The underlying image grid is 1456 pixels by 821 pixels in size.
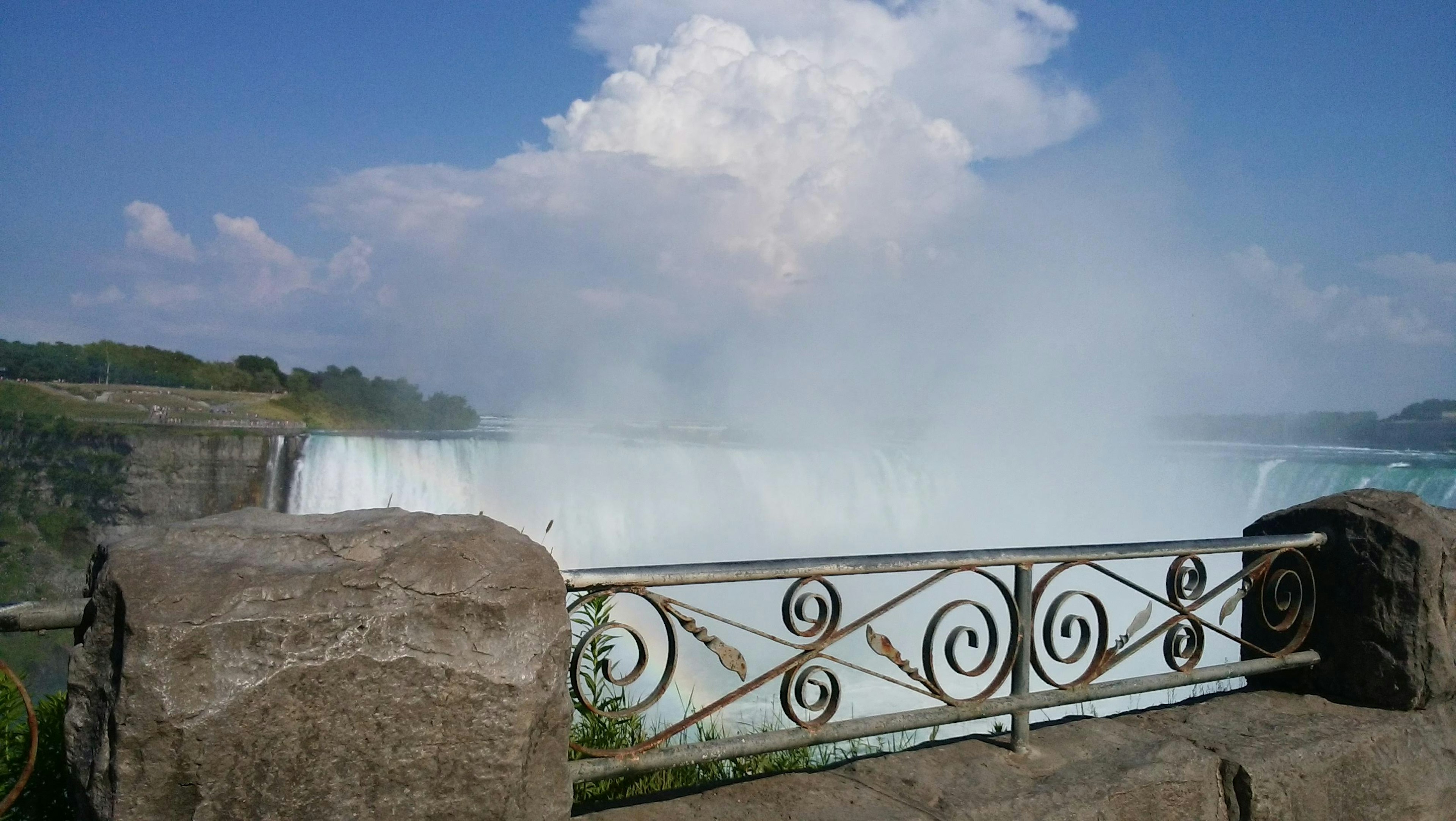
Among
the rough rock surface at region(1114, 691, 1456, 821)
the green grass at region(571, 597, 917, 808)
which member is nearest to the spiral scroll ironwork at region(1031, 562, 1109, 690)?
the rough rock surface at region(1114, 691, 1456, 821)

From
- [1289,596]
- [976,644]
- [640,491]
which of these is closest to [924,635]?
[976,644]

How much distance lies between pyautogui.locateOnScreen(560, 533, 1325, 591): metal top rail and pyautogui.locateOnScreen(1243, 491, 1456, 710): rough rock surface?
14 cm

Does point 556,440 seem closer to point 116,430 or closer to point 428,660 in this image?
point 116,430

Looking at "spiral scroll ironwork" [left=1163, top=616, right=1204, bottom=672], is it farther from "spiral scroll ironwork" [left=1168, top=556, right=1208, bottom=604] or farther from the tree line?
the tree line

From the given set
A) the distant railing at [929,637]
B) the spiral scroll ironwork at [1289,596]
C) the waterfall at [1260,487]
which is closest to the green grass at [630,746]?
the distant railing at [929,637]

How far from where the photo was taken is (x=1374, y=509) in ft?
10.8

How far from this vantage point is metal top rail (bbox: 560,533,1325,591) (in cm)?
215

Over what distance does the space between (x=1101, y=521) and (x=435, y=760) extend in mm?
22385

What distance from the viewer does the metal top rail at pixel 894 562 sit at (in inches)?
84.5

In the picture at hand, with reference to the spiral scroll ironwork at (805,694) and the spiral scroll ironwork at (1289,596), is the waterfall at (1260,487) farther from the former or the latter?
the spiral scroll ironwork at (805,694)

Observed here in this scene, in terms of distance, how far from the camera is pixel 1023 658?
2.78m

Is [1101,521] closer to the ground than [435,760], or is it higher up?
closer to the ground

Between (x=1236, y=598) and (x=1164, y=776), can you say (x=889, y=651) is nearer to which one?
(x=1164, y=776)

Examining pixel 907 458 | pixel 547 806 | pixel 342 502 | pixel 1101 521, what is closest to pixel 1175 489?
pixel 1101 521
